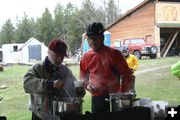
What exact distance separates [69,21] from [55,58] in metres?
34.7

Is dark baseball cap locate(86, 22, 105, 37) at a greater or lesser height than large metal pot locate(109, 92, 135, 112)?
greater

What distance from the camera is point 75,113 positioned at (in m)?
2.61

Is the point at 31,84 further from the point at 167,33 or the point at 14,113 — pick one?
the point at 167,33

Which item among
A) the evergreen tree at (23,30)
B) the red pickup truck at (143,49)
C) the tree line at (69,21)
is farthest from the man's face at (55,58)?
the evergreen tree at (23,30)

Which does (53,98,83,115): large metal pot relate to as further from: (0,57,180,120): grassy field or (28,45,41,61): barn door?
(28,45,41,61): barn door

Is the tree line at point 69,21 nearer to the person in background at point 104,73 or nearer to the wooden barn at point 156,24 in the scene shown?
the wooden barn at point 156,24

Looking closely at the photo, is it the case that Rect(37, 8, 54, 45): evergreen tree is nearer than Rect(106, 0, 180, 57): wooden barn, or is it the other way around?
Rect(106, 0, 180, 57): wooden barn

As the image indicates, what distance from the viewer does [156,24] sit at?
84.9 feet

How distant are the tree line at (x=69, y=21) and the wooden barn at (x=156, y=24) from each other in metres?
6.49

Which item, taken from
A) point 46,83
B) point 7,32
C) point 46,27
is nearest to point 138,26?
point 46,27

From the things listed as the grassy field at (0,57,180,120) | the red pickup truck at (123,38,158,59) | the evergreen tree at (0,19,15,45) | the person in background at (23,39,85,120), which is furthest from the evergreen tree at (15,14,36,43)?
the person in background at (23,39,85,120)

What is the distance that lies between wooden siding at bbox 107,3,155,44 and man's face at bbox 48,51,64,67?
23680 mm

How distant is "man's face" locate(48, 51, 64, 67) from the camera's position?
2757mm

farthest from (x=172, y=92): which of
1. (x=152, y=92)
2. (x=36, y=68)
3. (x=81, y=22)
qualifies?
(x=81, y=22)
